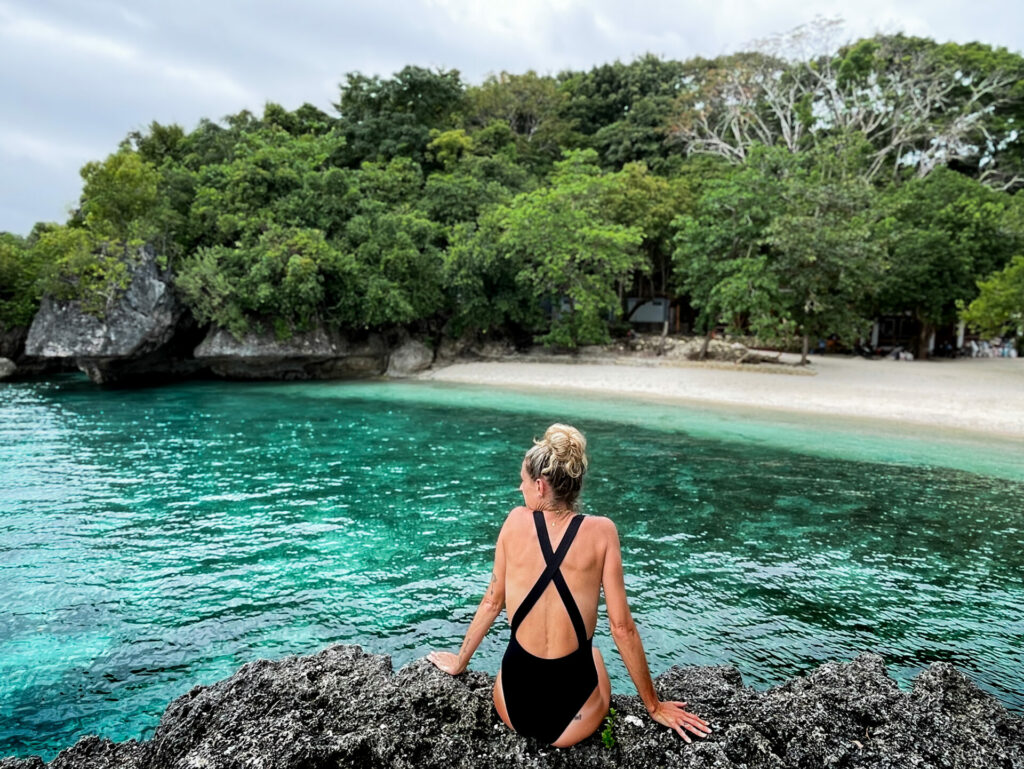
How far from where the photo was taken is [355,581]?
623 centimetres

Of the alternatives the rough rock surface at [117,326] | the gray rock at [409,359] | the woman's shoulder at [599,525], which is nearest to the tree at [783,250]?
the gray rock at [409,359]

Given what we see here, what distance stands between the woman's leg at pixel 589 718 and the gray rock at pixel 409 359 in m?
24.6

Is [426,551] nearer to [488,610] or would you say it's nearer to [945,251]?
[488,610]

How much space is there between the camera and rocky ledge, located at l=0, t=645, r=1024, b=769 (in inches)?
107

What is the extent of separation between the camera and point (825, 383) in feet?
66.3

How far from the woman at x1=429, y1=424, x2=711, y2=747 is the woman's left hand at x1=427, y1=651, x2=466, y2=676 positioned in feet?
1.84

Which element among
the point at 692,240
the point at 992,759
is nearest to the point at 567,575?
the point at 992,759

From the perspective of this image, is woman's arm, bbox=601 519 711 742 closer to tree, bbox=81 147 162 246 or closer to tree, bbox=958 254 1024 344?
tree, bbox=958 254 1024 344

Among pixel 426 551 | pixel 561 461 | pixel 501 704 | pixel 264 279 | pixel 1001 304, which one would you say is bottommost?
pixel 426 551

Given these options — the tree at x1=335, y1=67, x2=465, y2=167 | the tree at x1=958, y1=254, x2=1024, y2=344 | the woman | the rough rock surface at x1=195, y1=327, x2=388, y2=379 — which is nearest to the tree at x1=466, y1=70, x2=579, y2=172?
the tree at x1=335, y1=67, x2=465, y2=167

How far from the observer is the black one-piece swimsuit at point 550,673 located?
2.59m

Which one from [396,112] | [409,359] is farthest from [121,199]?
[396,112]

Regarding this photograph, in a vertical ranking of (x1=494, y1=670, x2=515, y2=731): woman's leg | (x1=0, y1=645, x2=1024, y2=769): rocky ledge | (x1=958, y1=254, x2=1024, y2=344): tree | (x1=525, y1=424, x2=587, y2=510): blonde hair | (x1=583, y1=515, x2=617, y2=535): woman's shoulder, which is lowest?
(x1=0, y1=645, x2=1024, y2=769): rocky ledge

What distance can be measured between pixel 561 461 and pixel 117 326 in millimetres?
23419
